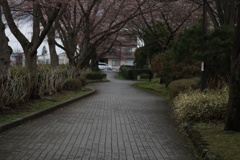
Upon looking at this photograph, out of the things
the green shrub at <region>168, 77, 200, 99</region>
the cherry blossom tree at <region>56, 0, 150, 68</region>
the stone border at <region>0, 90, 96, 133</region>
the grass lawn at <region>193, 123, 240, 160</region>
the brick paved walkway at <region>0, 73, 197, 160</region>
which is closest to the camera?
the grass lawn at <region>193, 123, 240, 160</region>

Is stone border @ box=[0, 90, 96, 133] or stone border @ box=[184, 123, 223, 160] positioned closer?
stone border @ box=[184, 123, 223, 160]

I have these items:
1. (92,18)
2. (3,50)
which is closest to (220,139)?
(3,50)

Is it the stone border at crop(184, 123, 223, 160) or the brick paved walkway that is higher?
the stone border at crop(184, 123, 223, 160)

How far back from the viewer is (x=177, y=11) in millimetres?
30391

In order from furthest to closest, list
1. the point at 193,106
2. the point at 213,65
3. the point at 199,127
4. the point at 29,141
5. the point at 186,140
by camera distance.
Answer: the point at 213,65, the point at 193,106, the point at 199,127, the point at 186,140, the point at 29,141

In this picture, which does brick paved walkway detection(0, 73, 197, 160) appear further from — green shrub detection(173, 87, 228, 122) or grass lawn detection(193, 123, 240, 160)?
green shrub detection(173, 87, 228, 122)

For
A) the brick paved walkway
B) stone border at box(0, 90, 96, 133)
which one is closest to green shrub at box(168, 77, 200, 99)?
the brick paved walkway

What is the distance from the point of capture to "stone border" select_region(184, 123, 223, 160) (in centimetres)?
640

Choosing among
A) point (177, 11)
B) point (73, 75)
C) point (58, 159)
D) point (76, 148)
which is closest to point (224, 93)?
point (76, 148)

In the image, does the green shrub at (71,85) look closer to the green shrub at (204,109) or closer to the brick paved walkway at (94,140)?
the brick paved walkway at (94,140)

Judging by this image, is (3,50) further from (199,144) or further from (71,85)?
(199,144)

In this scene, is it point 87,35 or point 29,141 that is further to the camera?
point 87,35

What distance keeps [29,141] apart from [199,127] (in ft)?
13.5

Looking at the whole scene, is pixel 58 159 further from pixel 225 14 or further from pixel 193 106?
pixel 225 14
